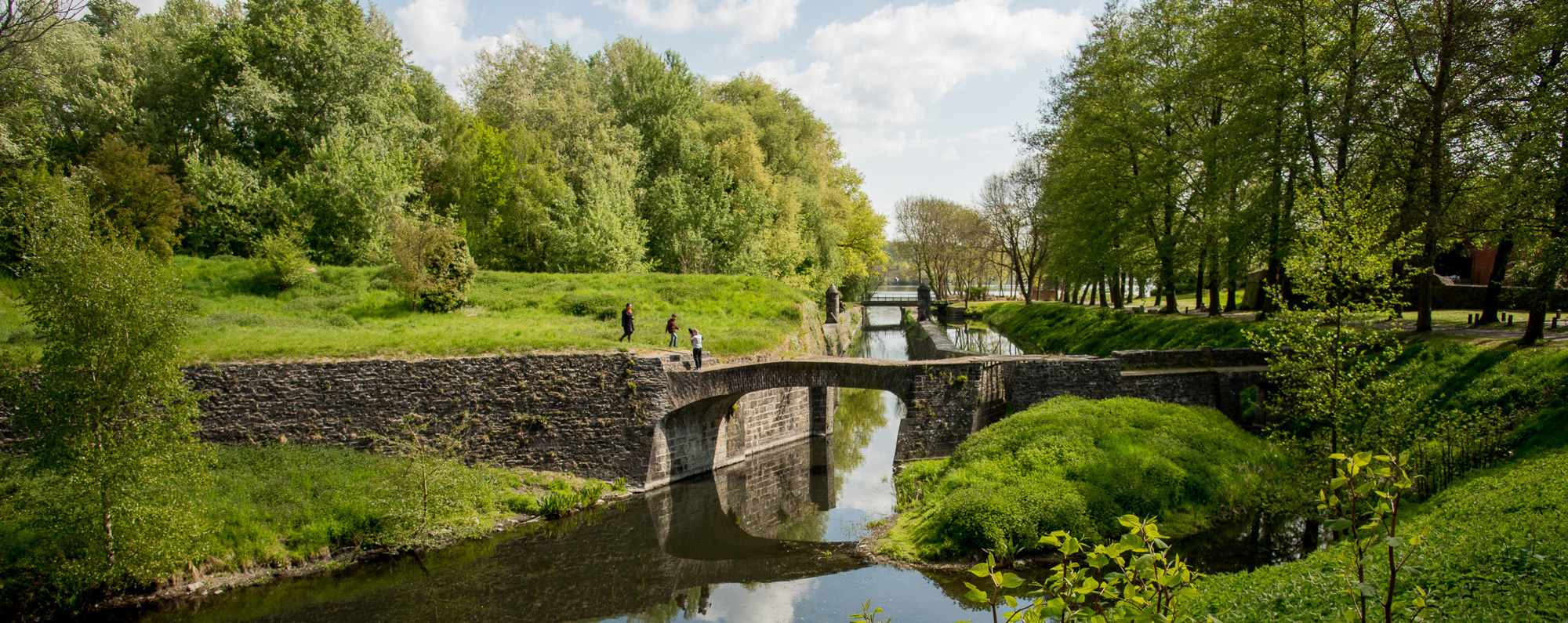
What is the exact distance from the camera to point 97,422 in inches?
515

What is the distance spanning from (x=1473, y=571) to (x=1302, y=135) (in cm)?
1940

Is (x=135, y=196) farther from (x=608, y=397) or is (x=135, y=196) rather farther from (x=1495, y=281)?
(x=1495, y=281)

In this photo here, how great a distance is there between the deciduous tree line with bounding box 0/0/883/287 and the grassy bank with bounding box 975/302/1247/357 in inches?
526

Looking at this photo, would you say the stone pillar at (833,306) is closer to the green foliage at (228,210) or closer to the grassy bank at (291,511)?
the green foliage at (228,210)

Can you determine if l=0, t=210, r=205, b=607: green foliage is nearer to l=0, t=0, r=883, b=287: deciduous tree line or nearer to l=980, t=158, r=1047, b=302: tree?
l=0, t=0, r=883, b=287: deciduous tree line

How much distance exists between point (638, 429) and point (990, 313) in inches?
1944

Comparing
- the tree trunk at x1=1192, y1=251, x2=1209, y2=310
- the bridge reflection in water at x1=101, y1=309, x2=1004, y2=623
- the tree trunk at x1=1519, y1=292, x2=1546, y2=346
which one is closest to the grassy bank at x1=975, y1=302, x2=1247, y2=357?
the tree trunk at x1=1192, y1=251, x2=1209, y2=310

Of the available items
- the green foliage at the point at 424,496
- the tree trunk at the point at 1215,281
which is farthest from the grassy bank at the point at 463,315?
the tree trunk at the point at 1215,281

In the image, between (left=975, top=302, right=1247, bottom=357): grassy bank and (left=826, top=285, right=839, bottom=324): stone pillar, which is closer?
(left=975, top=302, right=1247, bottom=357): grassy bank

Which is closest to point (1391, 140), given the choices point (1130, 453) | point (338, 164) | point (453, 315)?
point (1130, 453)

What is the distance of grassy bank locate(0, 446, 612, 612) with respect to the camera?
13.1m

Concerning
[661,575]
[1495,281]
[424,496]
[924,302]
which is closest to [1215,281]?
[1495,281]

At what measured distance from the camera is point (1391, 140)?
2159 cm

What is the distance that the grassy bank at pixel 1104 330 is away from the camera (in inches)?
1114
